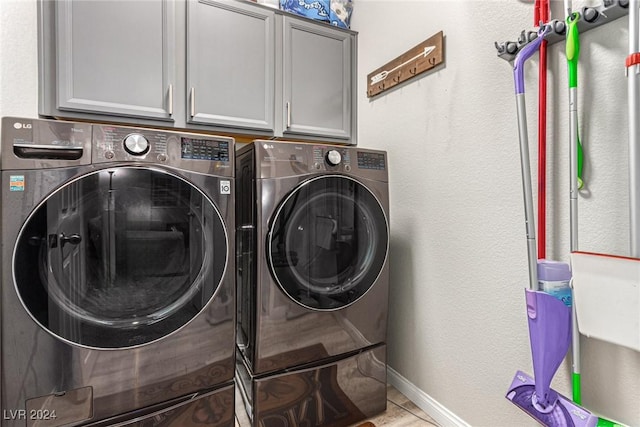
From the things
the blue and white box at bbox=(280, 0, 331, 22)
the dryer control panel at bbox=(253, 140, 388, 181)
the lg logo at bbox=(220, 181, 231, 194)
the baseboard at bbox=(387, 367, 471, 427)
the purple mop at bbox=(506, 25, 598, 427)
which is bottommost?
the baseboard at bbox=(387, 367, 471, 427)

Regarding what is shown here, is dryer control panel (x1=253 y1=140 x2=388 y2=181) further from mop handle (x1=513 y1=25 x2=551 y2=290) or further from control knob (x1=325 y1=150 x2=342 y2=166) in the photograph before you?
mop handle (x1=513 y1=25 x2=551 y2=290)

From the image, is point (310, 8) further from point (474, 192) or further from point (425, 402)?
point (425, 402)

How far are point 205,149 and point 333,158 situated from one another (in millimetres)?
503

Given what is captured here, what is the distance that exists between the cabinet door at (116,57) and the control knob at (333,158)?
0.78 m

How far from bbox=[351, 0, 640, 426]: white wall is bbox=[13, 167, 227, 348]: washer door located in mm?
934

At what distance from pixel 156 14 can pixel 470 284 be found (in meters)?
1.80

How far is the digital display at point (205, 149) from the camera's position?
107 cm

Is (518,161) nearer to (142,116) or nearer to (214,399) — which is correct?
(214,399)

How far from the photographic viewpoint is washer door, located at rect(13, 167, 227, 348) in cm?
88

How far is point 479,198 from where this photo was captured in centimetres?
119

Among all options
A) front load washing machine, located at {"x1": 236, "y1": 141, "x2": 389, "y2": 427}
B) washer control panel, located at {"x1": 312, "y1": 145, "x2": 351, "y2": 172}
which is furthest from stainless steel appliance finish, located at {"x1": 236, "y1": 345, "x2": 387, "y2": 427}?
washer control panel, located at {"x1": 312, "y1": 145, "x2": 351, "y2": 172}

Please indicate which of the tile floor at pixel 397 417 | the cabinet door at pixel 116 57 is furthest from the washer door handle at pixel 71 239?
the tile floor at pixel 397 417

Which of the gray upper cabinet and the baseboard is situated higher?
the gray upper cabinet

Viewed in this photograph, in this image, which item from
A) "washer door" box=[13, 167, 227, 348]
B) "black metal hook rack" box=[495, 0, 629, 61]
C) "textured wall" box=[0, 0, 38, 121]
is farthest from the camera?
"textured wall" box=[0, 0, 38, 121]
